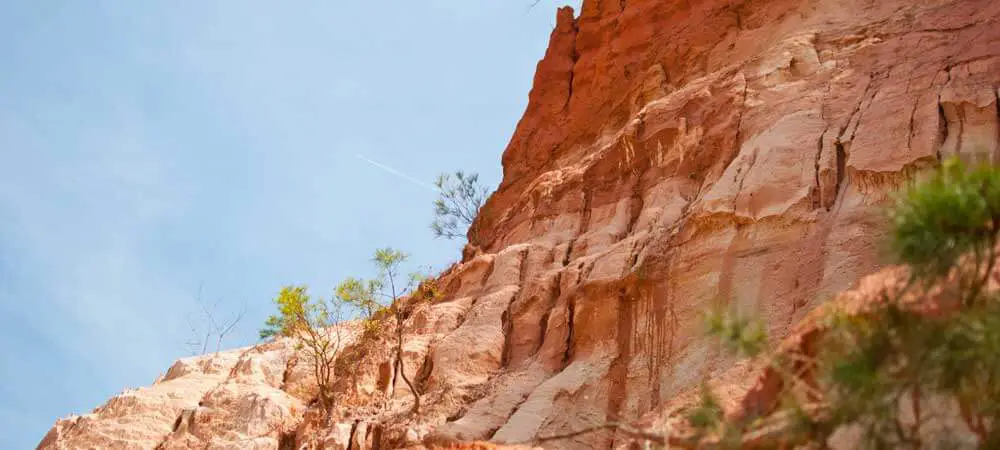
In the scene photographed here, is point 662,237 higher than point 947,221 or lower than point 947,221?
higher

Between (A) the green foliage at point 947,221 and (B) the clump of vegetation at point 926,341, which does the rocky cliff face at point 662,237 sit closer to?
(B) the clump of vegetation at point 926,341

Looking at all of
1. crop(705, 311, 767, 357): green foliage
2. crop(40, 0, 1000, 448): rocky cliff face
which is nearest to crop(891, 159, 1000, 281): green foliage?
crop(705, 311, 767, 357): green foliage

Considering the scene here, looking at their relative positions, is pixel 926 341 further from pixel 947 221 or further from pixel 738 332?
pixel 738 332

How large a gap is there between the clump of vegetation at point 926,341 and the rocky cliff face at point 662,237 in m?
4.36

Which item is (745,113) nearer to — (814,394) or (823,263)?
(823,263)

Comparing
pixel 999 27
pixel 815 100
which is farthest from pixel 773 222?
pixel 999 27

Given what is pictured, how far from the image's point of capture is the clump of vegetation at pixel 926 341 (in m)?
10.2

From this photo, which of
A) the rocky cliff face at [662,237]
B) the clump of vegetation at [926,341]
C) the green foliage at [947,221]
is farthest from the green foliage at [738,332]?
the rocky cliff face at [662,237]

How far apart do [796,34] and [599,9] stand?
11.1 m

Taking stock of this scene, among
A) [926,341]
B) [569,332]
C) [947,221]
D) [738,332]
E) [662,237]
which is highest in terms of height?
[662,237]

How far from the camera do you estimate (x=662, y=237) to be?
22641 mm

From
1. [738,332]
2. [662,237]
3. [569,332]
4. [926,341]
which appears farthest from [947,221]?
[569,332]

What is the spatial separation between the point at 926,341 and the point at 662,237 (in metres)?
12.3

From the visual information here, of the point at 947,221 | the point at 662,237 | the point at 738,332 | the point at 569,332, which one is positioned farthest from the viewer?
the point at 569,332
